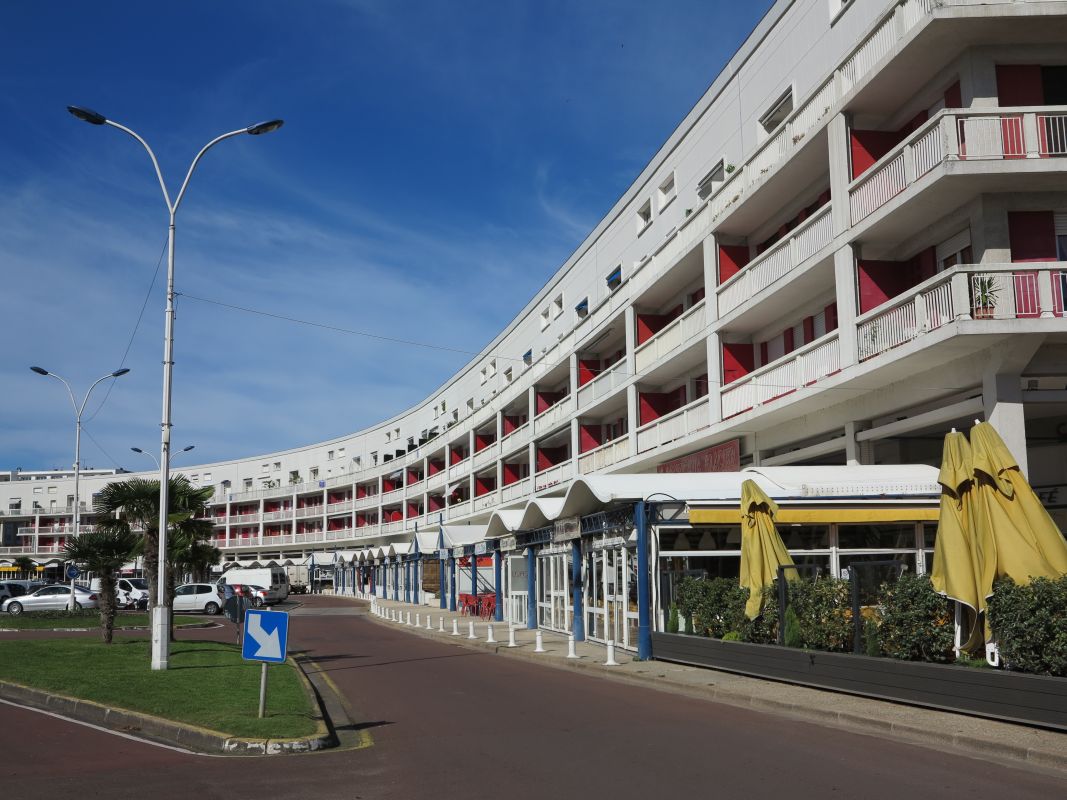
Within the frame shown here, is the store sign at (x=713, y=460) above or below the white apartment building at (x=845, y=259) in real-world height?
below

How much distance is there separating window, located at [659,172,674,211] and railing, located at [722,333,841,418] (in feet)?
33.2

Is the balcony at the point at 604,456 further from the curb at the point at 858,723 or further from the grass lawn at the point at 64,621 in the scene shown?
the grass lawn at the point at 64,621

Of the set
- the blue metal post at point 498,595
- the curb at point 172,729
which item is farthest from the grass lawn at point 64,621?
the curb at point 172,729

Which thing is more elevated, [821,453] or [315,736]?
[821,453]

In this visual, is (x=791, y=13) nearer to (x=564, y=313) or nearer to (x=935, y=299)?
(x=935, y=299)

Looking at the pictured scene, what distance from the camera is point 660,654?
66.5 feet

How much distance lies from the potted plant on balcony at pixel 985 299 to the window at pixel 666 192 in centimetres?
1789

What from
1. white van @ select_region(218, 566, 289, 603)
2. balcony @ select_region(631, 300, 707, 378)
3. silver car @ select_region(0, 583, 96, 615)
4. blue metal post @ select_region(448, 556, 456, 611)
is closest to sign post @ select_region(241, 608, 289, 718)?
balcony @ select_region(631, 300, 707, 378)

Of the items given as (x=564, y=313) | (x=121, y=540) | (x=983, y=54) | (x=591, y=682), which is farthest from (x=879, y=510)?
(x=564, y=313)

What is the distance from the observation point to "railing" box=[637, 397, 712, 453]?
1145 inches

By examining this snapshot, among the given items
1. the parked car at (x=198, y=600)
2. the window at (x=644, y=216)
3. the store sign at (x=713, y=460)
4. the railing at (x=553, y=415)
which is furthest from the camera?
the parked car at (x=198, y=600)

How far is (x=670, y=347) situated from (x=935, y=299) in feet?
44.6

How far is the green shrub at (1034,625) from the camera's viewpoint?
10.9 metres

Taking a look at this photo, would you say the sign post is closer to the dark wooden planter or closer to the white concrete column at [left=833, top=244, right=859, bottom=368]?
the dark wooden planter
